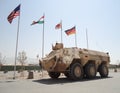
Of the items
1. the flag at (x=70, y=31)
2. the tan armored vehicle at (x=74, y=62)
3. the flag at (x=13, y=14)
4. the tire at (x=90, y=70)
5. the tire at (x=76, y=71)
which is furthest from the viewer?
the flag at (x=70, y=31)

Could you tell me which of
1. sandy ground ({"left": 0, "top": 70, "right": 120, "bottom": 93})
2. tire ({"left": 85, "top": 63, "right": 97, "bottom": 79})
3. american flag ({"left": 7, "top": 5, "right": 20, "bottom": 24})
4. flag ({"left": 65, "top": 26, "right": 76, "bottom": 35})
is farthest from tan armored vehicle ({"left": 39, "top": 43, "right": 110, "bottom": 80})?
flag ({"left": 65, "top": 26, "right": 76, "bottom": 35})

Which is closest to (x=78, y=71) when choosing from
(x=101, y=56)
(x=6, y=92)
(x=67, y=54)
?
(x=67, y=54)

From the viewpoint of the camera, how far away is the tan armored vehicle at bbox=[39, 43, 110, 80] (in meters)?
14.2

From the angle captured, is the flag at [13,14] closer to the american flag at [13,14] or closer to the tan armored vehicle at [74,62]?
the american flag at [13,14]

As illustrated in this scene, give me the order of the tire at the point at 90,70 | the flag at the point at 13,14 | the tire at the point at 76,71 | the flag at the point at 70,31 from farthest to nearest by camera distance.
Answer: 1. the flag at the point at 70,31
2. the flag at the point at 13,14
3. the tire at the point at 90,70
4. the tire at the point at 76,71

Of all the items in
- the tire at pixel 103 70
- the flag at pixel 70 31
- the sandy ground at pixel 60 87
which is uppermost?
the flag at pixel 70 31

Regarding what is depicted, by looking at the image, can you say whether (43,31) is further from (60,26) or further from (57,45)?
(57,45)

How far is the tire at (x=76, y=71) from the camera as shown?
1436 centimetres

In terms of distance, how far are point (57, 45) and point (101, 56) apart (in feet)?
16.0

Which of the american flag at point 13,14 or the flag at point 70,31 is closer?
the american flag at point 13,14

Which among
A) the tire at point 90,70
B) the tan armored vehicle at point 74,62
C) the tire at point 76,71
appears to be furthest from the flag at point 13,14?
the tire at point 90,70

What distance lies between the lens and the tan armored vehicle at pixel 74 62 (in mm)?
14188

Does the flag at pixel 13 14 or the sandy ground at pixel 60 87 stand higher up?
the flag at pixel 13 14

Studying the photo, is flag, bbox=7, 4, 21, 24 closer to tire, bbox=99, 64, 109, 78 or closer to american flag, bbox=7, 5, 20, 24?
american flag, bbox=7, 5, 20, 24
